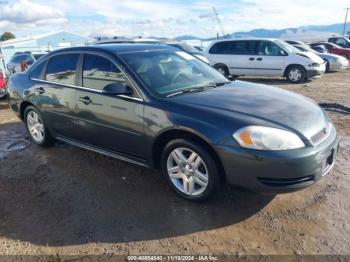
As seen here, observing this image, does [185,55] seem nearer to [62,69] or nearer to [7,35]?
[62,69]

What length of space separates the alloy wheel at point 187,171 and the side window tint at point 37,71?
2.81 metres

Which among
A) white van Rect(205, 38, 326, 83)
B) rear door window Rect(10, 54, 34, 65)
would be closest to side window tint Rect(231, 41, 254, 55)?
white van Rect(205, 38, 326, 83)

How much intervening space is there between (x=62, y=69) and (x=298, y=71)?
32.9 feet

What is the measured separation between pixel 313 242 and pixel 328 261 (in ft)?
0.85

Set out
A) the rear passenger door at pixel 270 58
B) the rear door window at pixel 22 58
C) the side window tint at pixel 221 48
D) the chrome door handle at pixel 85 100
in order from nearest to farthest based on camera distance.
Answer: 1. the chrome door handle at pixel 85 100
2. the rear passenger door at pixel 270 58
3. the side window tint at pixel 221 48
4. the rear door window at pixel 22 58

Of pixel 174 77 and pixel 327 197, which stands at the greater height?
pixel 174 77

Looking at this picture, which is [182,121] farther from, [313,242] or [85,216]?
[313,242]

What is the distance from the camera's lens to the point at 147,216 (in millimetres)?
3535

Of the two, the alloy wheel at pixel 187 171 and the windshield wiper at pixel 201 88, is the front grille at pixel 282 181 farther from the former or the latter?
the windshield wiper at pixel 201 88

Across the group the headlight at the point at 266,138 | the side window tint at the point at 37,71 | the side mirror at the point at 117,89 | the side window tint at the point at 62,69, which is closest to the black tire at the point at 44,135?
the side window tint at the point at 37,71

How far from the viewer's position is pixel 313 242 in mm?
3055

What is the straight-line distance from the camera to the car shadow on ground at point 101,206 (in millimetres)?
3303

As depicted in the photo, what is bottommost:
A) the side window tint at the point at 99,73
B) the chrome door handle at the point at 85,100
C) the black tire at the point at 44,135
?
the black tire at the point at 44,135

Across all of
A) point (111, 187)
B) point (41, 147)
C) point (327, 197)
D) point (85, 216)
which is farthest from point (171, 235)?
point (41, 147)
